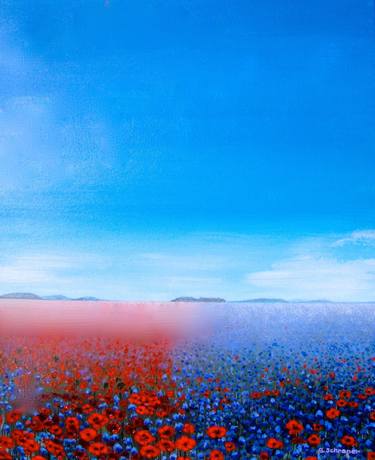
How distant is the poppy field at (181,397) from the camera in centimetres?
557

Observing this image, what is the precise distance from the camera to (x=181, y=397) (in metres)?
7.88

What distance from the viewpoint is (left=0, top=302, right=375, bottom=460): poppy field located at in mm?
5570

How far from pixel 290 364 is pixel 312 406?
3263mm

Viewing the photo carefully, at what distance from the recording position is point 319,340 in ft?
50.4

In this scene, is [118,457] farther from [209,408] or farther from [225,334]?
[225,334]

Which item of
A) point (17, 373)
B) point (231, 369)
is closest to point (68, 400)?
point (17, 373)

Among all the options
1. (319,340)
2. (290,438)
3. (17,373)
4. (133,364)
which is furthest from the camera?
(319,340)
